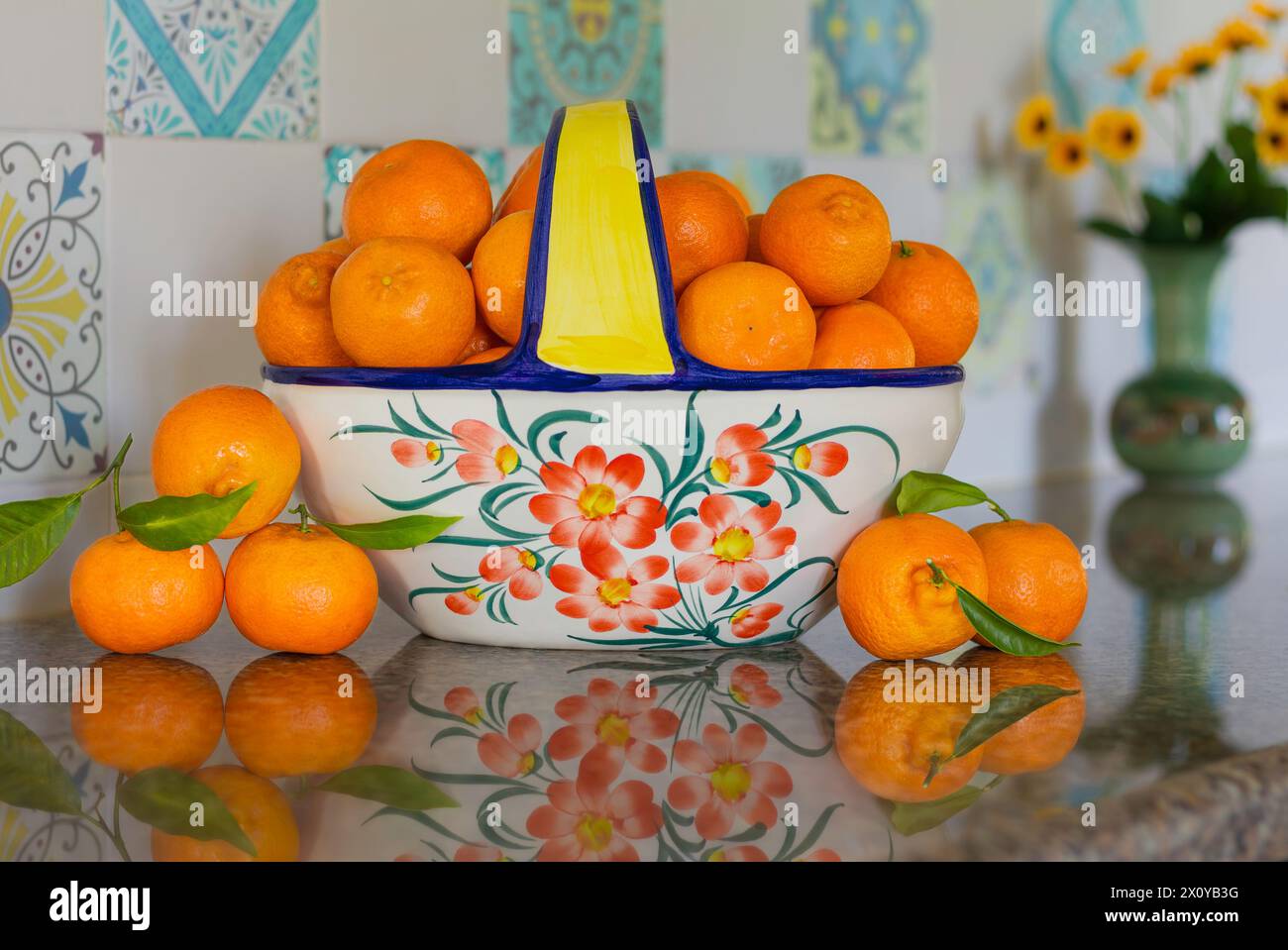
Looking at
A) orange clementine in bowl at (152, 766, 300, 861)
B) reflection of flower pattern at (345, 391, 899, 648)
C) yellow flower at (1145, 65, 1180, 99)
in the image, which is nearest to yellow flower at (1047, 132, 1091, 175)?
yellow flower at (1145, 65, 1180, 99)

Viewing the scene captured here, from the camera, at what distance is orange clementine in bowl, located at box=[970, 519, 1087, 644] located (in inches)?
32.9

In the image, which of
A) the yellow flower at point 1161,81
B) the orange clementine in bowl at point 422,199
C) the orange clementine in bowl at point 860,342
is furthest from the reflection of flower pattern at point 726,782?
the yellow flower at point 1161,81

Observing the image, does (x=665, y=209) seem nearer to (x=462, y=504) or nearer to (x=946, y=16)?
(x=462, y=504)

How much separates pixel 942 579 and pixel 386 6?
2.27 feet

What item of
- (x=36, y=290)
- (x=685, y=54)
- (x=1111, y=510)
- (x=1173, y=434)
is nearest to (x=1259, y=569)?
(x=1111, y=510)

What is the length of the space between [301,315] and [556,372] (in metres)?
0.17

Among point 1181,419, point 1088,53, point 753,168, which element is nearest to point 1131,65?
point 1088,53

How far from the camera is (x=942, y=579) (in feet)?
2.52

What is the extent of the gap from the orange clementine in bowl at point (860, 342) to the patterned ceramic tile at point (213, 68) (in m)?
0.50

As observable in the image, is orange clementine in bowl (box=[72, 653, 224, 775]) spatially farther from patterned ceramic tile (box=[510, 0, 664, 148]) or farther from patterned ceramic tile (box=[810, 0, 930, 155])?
patterned ceramic tile (box=[810, 0, 930, 155])

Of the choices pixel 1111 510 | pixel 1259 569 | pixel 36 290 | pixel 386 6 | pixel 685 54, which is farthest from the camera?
pixel 1111 510

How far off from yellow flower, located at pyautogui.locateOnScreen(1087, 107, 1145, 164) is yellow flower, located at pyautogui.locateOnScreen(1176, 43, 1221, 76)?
0.38 feet

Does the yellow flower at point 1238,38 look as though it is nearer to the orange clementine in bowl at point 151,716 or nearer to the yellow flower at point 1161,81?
the yellow flower at point 1161,81

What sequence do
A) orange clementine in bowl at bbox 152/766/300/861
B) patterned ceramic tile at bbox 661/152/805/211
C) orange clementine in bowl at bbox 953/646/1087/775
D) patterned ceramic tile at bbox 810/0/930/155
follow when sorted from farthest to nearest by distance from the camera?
patterned ceramic tile at bbox 810/0/930/155 < patterned ceramic tile at bbox 661/152/805/211 < orange clementine in bowl at bbox 953/646/1087/775 < orange clementine in bowl at bbox 152/766/300/861
